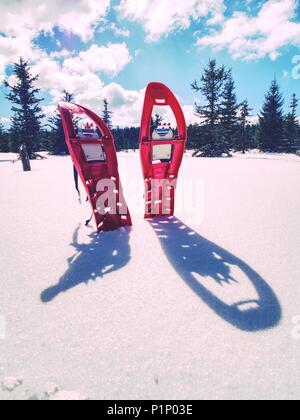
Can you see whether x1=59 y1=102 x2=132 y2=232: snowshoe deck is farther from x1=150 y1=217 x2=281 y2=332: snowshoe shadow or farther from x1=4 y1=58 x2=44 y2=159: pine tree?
x1=4 y1=58 x2=44 y2=159: pine tree

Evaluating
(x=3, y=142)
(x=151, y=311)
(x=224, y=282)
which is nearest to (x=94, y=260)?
(x=151, y=311)

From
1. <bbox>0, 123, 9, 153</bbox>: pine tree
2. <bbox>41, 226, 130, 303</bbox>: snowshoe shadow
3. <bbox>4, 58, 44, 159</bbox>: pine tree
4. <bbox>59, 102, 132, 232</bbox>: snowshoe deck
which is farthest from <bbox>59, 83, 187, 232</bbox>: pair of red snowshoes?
<bbox>0, 123, 9, 153</bbox>: pine tree

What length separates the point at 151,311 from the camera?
2.30 m

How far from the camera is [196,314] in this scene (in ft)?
7.39

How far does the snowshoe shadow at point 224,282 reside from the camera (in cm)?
221

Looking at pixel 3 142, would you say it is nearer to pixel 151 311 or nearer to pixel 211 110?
pixel 211 110

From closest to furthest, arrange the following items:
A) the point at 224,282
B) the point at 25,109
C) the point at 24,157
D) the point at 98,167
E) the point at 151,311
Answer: the point at 151,311
the point at 224,282
the point at 98,167
the point at 24,157
the point at 25,109

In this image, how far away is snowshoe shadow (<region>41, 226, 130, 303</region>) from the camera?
2.70m

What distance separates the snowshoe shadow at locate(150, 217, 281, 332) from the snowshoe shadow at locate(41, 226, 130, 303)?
64cm

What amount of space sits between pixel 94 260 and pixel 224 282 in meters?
1.62

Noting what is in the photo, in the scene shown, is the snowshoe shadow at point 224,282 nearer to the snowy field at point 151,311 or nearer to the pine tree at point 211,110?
the snowy field at point 151,311

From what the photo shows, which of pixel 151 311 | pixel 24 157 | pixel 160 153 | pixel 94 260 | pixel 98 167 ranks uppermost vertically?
pixel 24 157

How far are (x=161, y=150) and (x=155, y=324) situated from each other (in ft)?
12.0

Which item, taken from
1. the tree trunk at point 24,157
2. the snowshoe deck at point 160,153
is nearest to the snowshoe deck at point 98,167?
the snowshoe deck at point 160,153
